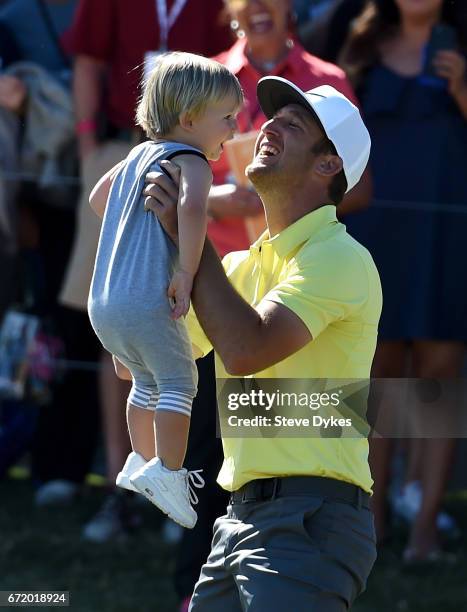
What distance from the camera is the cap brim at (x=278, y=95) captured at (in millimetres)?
3146

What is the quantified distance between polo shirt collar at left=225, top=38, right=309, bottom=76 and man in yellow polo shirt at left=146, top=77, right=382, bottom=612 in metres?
1.45

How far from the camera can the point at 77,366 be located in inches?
251

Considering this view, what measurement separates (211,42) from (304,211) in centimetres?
260

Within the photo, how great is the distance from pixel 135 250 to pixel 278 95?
21.6 inches

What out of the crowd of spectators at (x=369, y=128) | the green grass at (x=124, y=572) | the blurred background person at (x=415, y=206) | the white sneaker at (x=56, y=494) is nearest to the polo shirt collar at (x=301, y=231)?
the crowd of spectators at (x=369, y=128)

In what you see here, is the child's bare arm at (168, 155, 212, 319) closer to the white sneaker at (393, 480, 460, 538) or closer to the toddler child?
the toddler child

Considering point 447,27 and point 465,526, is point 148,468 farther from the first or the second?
point 465,526

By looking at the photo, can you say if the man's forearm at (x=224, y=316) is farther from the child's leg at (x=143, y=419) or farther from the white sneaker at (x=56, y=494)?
the white sneaker at (x=56, y=494)

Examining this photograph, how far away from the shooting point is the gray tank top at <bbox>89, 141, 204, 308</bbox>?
296 centimetres

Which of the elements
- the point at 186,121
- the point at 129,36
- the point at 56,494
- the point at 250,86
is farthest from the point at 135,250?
the point at 56,494

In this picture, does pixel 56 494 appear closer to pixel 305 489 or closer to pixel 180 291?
pixel 305 489

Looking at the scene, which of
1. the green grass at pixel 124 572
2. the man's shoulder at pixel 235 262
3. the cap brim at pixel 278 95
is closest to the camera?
the cap brim at pixel 278 95

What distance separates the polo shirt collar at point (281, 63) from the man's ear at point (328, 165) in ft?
4.95

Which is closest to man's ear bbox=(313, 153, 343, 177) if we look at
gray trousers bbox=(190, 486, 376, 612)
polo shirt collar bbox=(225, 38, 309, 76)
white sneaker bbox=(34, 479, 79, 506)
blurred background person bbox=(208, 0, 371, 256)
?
gray trousers bbox=(190, 486, 376, 612)
